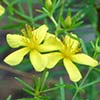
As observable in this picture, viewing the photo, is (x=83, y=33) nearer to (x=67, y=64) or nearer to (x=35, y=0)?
(x=35, y=0)

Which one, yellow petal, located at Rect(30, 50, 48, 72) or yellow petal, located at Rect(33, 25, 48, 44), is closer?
yellow petal, located at Rect(30, 50, 48, 72)

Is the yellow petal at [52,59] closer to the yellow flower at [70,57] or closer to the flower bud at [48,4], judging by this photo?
the yellow flower at [70,57]

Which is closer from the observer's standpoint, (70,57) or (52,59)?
(52,59)

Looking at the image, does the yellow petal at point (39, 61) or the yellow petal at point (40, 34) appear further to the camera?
the yellow petal at point (40, 34)

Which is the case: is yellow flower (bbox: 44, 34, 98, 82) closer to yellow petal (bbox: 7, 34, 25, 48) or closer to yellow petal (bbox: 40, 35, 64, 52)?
yellow petal (bbox: 40, 35, 64, 52)

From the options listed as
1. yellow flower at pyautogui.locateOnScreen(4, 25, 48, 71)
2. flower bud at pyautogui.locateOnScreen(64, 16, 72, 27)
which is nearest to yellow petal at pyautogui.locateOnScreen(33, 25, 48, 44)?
yellow flower at pyautogui.locateOnScreen(4, 25, 48, 71)

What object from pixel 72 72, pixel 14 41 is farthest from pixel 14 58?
pixel 72 72

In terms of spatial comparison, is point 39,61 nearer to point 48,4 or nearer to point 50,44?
point 50,44

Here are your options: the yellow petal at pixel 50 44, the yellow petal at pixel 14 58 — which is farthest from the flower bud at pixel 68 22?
the yellow petal at pixel 14 58
